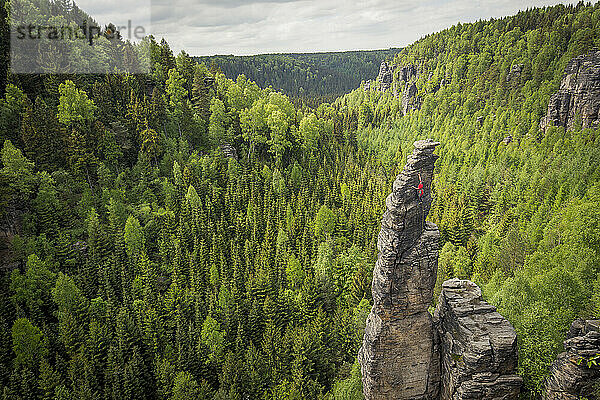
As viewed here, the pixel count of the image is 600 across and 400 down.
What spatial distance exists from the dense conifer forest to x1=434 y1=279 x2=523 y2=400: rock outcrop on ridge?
2.79 meters

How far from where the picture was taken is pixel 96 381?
122 ft

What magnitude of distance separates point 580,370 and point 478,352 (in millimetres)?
4876

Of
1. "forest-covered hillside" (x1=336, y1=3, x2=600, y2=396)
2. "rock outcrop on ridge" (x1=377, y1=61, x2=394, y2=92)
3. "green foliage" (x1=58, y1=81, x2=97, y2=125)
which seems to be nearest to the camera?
"forest-covered hillside" (x1=336, y1=3, x2=600, y2=396)

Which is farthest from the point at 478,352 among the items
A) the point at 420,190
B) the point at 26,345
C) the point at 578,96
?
the point at 578,96

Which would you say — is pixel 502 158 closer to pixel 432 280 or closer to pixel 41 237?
pixel 432 280

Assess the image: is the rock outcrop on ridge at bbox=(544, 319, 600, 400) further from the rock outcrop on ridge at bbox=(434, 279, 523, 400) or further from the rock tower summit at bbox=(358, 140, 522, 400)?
the rock tower summit at bbox=(358, 140, 522, 400)

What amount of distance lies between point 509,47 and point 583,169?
7607 centimetres

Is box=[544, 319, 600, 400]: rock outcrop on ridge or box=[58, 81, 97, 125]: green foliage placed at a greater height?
box=[58, 81, 97, 125]: green foliage

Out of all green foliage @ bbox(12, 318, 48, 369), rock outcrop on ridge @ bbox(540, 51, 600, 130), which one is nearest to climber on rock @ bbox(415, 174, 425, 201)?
green foliage @ bbox(12, 318, 48, 369)

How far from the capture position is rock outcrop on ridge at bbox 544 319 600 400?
18.6 m

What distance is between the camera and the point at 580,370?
61.4 ft

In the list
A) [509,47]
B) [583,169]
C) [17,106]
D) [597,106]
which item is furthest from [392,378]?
[509,47]

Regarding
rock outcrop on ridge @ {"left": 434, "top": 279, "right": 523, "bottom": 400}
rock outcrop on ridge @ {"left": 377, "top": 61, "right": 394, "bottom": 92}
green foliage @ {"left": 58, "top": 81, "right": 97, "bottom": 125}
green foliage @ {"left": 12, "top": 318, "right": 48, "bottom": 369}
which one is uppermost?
Result: rock outcrop on ridge @ {"left": 377, "top": 61, "right": 394, "bottom": 92}

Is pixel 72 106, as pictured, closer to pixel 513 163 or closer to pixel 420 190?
pixel 420 190
